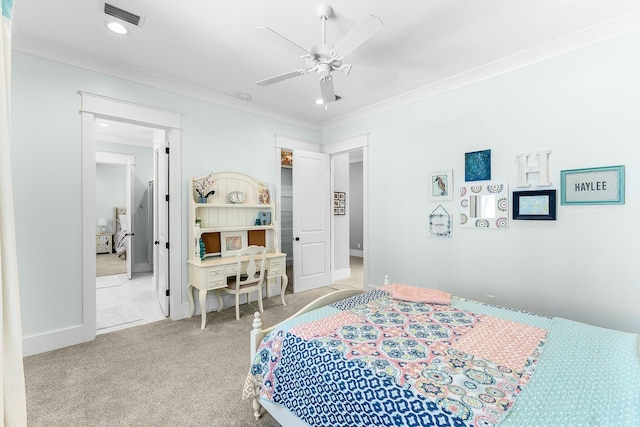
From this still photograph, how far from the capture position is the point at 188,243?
3.56 m

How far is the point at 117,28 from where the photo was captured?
2.38 m

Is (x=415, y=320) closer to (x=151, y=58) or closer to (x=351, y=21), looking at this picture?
(x=351, y=21)

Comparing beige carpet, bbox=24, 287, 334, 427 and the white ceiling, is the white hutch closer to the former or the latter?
beige carpet, bbox=24, 287, 334, 427

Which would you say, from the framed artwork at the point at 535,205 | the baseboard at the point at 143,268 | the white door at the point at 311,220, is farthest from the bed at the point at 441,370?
the baseboard at the point at 143,268

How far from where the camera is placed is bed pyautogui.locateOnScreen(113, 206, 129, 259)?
7.04 meters

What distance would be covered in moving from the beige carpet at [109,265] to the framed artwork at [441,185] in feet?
19.8

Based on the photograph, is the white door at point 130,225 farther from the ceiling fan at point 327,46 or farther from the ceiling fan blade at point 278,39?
the ceiling fan blade at point 278,39

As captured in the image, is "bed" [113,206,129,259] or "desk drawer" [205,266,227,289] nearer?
"desk drawer" [205,266,227,289]

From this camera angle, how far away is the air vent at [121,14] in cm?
215

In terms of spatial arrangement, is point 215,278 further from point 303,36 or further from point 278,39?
point 303,36

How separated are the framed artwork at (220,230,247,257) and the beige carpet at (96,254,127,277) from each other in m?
3.44

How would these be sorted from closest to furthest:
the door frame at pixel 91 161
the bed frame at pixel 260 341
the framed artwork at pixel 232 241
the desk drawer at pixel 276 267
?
the bed frame at pixel 260 341, the door frame at pixel 91 161, the framed artwork at pixel 232 241, the desk drawer at pixel 276 267

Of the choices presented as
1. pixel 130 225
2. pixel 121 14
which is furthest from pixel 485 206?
pixel 130 225

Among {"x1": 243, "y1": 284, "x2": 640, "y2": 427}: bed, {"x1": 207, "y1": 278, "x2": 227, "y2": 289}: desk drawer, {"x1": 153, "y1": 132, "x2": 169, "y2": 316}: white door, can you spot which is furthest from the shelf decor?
{"x1": 243, "y1": 284, "x2": 640, "y2": 427}: bed
